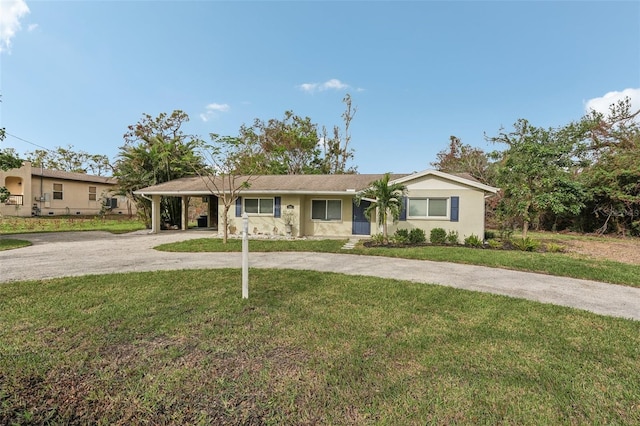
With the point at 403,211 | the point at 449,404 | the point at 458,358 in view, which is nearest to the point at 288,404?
the point at 449,404

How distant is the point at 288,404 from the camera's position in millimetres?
2137

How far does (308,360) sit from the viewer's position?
8.97 ft

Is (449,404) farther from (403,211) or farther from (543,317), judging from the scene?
(403,211)

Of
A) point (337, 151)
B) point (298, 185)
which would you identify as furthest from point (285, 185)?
point (337, 151)

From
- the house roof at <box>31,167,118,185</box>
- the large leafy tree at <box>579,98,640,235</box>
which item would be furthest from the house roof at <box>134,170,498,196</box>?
the house roof at <box>31,167,118,185</box>

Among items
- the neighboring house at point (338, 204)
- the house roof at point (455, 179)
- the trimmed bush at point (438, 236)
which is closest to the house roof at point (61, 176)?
the neighboring house at point (338, 204)

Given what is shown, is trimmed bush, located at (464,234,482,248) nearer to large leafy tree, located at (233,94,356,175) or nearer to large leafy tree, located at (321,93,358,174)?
large leafy tree, located at (233,94,356,175)

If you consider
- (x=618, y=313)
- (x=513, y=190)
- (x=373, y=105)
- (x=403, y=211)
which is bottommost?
(x=618, y=313)

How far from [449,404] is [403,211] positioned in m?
10.0

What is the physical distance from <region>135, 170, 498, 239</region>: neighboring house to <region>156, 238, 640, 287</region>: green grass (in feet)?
7.38

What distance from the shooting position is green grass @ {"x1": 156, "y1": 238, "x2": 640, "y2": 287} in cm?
652

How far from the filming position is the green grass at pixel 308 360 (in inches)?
81.8

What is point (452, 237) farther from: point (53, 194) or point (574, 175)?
point (53, 194)

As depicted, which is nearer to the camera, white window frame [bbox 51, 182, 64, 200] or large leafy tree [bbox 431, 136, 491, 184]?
large leafy tree [bbox 431, 136, 491, 184]
